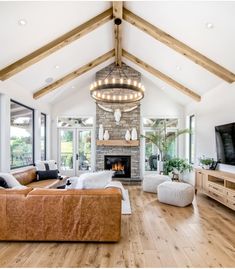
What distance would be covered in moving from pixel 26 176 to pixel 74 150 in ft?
11.7

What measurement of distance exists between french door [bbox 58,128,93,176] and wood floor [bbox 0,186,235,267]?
16.3 ft

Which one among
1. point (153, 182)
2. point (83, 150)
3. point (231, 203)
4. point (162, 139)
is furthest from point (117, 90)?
point (83, 150)

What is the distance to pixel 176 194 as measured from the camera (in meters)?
4.98

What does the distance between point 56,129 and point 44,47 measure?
14.3ft

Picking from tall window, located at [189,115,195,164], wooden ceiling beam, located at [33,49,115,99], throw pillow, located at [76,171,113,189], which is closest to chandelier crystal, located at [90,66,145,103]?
wooden ceiling beam, located at [33,49,115,99]

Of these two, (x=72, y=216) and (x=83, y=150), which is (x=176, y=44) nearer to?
(x=72, y=216)

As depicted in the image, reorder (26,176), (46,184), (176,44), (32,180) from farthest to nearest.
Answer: (32,180) < (26,176) < (46,184) < (176,44)

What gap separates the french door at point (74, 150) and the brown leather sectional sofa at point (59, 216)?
574cm

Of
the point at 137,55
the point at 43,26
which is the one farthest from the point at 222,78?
the point at 43,26

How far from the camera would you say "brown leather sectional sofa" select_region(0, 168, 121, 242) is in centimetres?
304

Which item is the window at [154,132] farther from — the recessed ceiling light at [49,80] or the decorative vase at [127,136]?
the recessed ceiling light at [49,80]

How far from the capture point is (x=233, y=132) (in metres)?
4.89

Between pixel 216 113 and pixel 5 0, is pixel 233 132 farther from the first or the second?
pixel 5 0

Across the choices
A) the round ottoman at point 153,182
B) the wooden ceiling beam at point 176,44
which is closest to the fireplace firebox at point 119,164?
Result: the round ottoman at point 153,182
